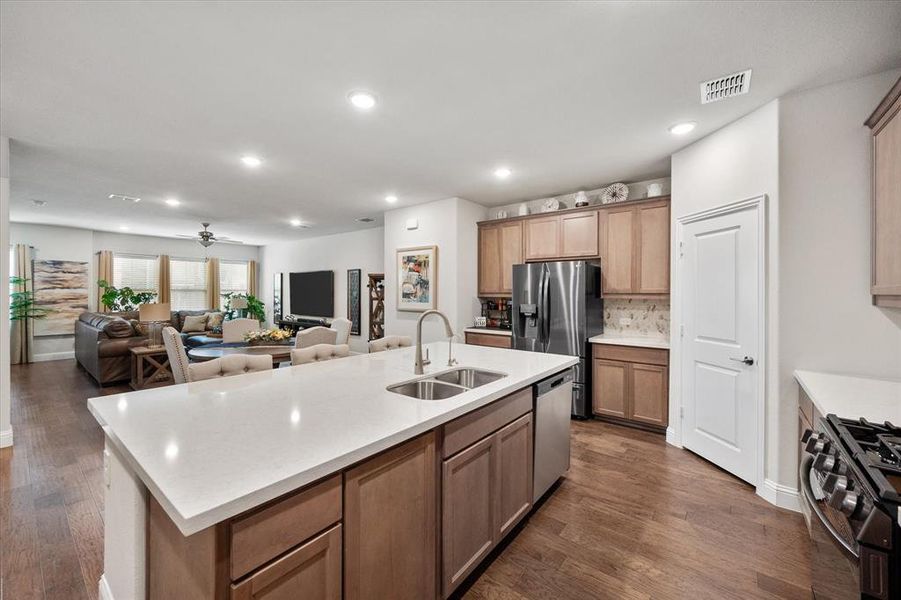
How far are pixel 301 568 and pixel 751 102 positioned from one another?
3457 millimetres

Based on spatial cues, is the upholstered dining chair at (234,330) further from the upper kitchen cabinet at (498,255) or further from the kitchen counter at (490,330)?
the upper kitchen cabinet at (498,255)

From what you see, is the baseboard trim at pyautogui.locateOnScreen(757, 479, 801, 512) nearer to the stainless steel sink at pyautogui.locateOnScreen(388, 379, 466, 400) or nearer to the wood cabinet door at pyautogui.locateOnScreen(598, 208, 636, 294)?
the wood cabinet door at pyautogui.locateOnScreen(598, 208, 636, 294)

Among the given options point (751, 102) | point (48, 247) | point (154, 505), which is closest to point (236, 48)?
point (154, 505)

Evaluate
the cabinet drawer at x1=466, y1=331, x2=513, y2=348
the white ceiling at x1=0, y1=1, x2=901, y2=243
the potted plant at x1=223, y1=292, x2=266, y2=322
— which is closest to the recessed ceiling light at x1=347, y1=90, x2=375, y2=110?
the white ceiling at x1=0, y1=1, x2=901, y2=243

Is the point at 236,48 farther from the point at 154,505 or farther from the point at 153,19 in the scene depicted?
the point at 154,505

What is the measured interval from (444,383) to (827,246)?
8.12 feet

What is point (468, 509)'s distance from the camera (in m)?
1.63

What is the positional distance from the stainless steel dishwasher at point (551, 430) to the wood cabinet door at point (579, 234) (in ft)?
6.66

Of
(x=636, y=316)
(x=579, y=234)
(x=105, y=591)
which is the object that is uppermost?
(x=579, y=234)

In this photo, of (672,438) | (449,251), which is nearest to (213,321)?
(449,251)

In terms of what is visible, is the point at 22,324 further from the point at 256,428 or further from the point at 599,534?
the point at 599,534

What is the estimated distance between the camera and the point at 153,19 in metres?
1.70

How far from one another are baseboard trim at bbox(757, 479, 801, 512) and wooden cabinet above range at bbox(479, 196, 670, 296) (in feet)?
5.94

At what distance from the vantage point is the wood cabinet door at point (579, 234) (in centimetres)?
412
